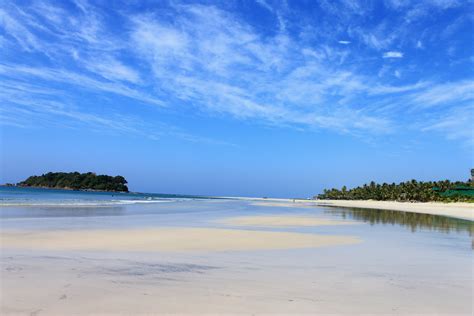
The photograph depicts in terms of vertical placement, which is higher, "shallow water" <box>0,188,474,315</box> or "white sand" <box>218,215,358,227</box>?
"shallow water" <box>0,188,474,315</box>

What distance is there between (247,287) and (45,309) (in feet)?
11.8

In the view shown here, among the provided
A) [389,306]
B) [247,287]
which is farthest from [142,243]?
[389,306]

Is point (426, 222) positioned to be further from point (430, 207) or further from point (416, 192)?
point (416, 192)

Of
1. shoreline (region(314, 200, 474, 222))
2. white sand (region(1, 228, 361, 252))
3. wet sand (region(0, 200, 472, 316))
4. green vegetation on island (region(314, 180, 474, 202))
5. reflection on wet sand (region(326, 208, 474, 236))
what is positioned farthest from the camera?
green vegetation on island (region(314, 180, 474, 202))

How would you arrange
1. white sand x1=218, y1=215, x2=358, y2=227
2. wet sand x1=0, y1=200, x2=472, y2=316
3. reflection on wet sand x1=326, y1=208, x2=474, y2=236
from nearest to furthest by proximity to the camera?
wet sand x1=0, y1=200, x2=472, y2=316 < reflection on wet sand x1=326, y1=208, x2=474, y2=236 < white sand x1=218, y1=215, x2=358, y2=227

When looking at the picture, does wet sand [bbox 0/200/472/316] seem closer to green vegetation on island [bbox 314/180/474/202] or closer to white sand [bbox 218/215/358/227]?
white sand [bbox 218/215/358/227]

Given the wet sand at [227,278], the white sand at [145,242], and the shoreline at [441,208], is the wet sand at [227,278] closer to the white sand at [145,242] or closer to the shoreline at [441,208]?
the white sand at [145,242]

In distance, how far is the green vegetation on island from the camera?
248 feet

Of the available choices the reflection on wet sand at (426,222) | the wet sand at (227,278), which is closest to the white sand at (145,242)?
the wet sand at (227,278)

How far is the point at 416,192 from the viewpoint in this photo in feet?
350

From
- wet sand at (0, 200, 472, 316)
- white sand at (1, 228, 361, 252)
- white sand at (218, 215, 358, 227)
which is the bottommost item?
white sand at (218, 215, 358, 227)

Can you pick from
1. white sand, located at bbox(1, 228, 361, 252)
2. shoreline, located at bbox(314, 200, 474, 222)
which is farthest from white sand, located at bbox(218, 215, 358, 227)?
shoreline, located at bbox(314, 200, 474, 222)

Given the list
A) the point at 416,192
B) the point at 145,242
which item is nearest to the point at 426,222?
the point at 145,242

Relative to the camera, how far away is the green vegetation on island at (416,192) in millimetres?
75562
